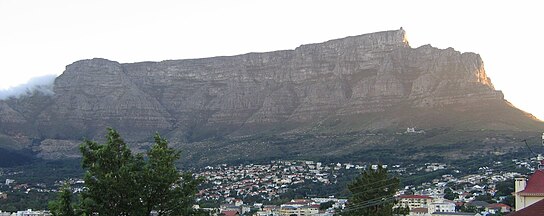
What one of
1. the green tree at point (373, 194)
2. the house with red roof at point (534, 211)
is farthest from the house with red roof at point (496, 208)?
the house with red roof at point (534, 211)

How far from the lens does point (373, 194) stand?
34.1 m

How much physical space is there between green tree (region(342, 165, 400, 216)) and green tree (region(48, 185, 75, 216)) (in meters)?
17.0

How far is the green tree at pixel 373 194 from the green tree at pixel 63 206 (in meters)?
17.0

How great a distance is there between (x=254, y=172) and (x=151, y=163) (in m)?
110

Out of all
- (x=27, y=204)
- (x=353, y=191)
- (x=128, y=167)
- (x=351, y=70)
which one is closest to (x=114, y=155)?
(x=128, y=167)

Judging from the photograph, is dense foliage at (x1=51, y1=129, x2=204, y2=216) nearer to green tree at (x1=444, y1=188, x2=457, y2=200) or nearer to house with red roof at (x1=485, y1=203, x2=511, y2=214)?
house with red roof at (x1=485, y1=203, x2=511, y2=214)

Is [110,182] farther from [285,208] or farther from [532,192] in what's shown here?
[285,208]

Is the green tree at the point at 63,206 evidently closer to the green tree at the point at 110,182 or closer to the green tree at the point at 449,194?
the green tree at the point at 110,182

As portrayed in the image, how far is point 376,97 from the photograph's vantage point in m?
174

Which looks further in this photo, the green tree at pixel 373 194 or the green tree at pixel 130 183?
the green tree at pixel 373 194

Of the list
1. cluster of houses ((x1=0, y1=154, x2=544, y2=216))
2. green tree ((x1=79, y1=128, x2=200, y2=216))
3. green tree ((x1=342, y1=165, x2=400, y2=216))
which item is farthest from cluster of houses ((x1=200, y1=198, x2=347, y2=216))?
green tree ((x1=79, y1=128, x2=200, y2=216))

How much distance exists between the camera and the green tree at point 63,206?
59.6ft

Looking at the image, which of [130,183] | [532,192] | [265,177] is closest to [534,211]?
[532,192]

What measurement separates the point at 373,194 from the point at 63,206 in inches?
741
